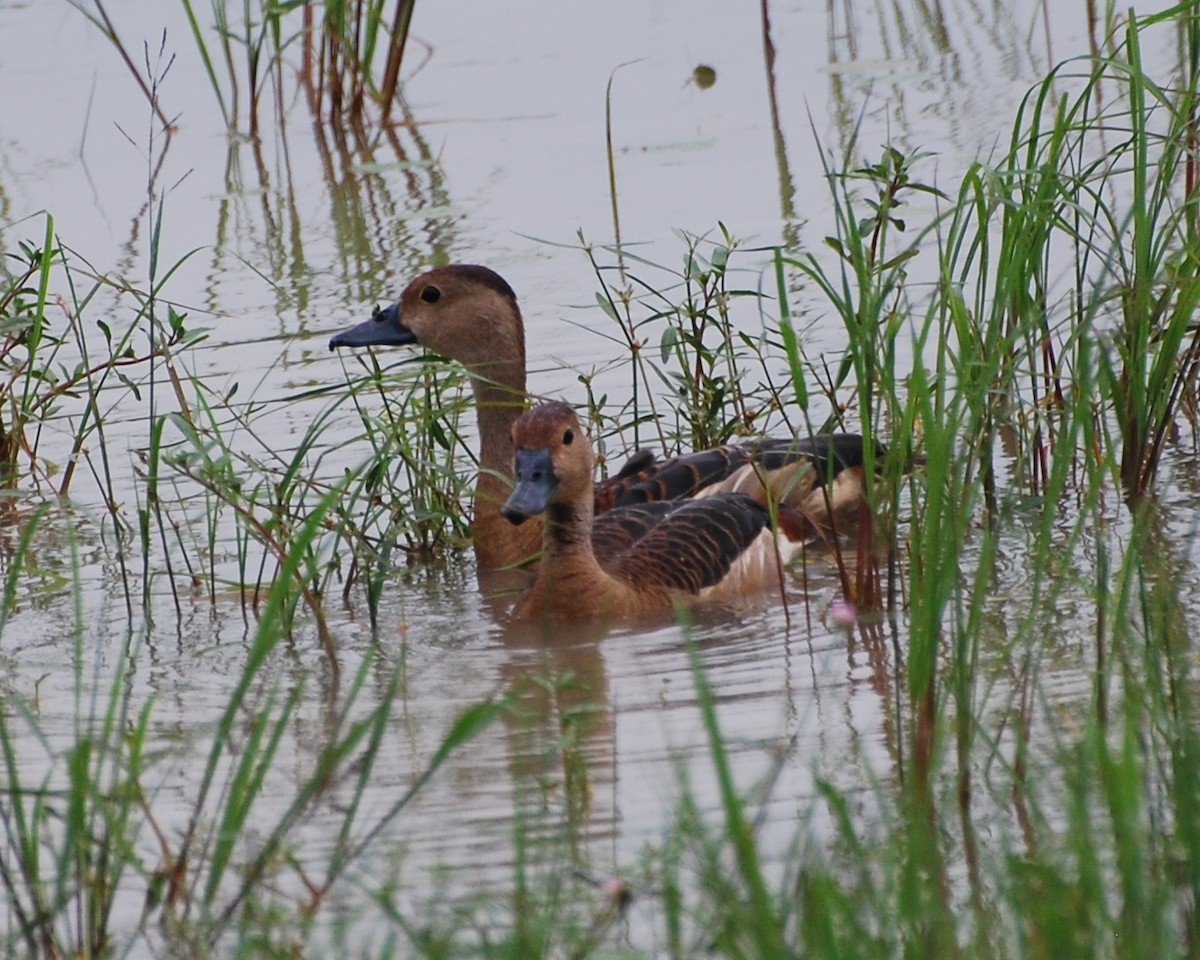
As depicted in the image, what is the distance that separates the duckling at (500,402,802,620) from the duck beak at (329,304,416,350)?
44.8 inches

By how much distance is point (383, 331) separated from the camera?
8.08m

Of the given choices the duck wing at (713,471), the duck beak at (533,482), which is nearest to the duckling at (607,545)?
the duck beak at (533,482)

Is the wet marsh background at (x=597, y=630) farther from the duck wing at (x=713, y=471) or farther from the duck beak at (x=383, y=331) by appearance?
the duck wing at (x=713, y=471)

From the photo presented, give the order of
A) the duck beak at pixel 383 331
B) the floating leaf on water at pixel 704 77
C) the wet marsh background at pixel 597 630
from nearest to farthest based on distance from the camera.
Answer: the wet marsh background at pixel 597 630
the duck beak at pixel 383 331
the floating leaf on water at pixel 704 77

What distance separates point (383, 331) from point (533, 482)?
1.66 meters

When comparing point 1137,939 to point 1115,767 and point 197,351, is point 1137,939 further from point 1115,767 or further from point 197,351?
point 197,351

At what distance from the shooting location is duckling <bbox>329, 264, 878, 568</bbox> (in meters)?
7.66

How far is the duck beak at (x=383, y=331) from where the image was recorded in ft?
26.1

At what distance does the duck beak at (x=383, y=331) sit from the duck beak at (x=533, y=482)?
144cm

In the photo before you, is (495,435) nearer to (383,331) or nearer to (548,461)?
(383,331)

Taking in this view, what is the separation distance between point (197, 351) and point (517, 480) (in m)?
3.06

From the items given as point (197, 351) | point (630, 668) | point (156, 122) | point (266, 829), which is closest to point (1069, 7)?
point (156, 122)

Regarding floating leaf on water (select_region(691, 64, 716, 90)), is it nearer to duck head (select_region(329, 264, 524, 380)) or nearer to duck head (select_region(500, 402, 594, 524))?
duck head (select_region(329, 264, 524, 380))

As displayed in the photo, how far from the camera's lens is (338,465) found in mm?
8141
